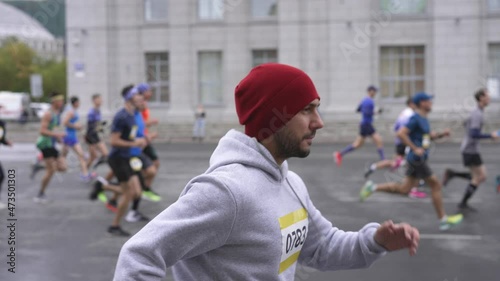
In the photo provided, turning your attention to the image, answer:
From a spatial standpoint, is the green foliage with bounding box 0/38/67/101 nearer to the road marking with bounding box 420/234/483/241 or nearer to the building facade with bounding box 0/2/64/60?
the building facade with bounding box 0/2/64/60

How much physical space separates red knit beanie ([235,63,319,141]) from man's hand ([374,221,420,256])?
0.58 metres

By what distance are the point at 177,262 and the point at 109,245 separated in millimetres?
5730

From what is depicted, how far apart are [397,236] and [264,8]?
2875 cm

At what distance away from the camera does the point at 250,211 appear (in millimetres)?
2387

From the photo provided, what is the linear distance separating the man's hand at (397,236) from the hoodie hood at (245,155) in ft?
1.48

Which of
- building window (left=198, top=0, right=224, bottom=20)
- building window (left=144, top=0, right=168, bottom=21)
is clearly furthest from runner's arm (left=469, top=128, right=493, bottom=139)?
building window (left=144, top=0, right=168, bottom=21)

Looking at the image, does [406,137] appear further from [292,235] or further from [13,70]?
[13,70]

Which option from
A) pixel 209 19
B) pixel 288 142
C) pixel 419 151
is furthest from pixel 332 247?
pixel 209 19

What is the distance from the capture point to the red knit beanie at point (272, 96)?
247 centimetres

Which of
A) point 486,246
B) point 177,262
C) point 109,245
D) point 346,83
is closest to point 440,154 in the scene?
point 346,83

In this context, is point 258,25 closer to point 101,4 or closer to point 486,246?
point 101,4

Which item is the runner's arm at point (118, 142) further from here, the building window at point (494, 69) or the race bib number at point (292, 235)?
the building window at point (494, 69)

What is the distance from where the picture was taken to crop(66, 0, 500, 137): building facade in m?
28.4

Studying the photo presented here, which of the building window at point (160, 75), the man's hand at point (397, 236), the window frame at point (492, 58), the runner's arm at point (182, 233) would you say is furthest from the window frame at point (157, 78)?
the runner's arm at point (182, 233)
